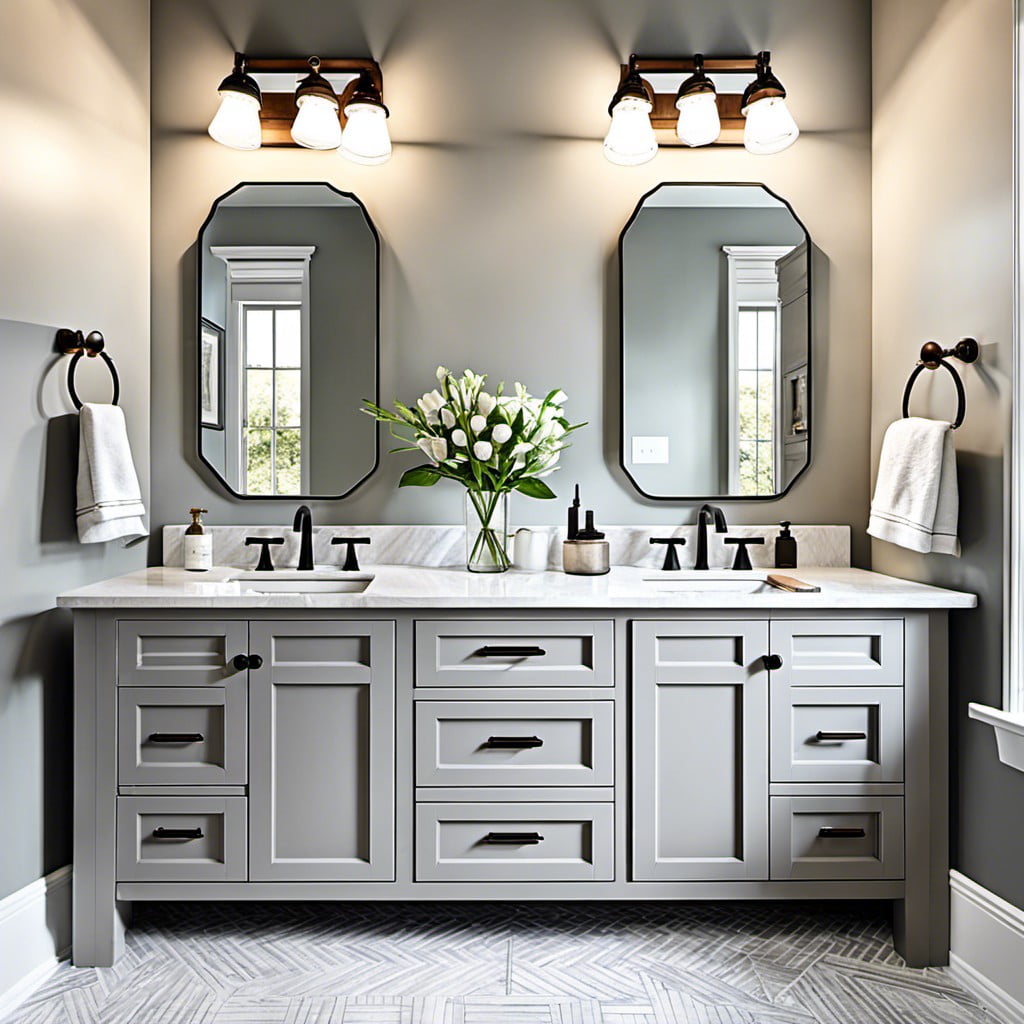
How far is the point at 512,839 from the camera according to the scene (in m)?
1.94

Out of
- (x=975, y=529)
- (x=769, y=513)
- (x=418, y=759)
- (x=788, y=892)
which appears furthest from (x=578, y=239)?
(x=788, y=892)

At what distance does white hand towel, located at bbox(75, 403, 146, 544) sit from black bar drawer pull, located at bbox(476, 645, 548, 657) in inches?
37.0

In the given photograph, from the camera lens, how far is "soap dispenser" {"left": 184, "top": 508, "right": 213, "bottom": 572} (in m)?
2.33

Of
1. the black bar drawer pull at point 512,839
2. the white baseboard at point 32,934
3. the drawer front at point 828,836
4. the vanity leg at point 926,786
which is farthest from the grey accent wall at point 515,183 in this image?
the white baseboard at point 32,934

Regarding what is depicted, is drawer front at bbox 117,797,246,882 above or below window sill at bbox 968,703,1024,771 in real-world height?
below

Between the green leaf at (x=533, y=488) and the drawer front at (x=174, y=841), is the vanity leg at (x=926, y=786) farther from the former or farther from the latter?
the drawer front at (x=174, y=841)

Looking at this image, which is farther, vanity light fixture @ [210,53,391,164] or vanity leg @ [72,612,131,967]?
vanity light fixture @ [210,53,391,164]

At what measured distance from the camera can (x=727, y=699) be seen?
77.1 inches

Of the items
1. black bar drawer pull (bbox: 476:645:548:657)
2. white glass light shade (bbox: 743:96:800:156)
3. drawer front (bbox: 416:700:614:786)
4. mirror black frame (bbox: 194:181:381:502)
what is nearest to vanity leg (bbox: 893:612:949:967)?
drawer front (bbox: 416:700:614:786)

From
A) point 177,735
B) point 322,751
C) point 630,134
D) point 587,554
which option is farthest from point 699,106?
point 177,735

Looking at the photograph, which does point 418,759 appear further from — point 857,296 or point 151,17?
point 151,17

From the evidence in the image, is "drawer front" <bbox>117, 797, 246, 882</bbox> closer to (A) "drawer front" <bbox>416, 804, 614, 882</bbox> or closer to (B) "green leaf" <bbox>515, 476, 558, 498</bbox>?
(A) "drawer front" <bbox>416, 804, 614, 882</bbox>

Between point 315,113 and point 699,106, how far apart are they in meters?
1.06

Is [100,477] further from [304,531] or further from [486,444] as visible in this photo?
[486,444]
